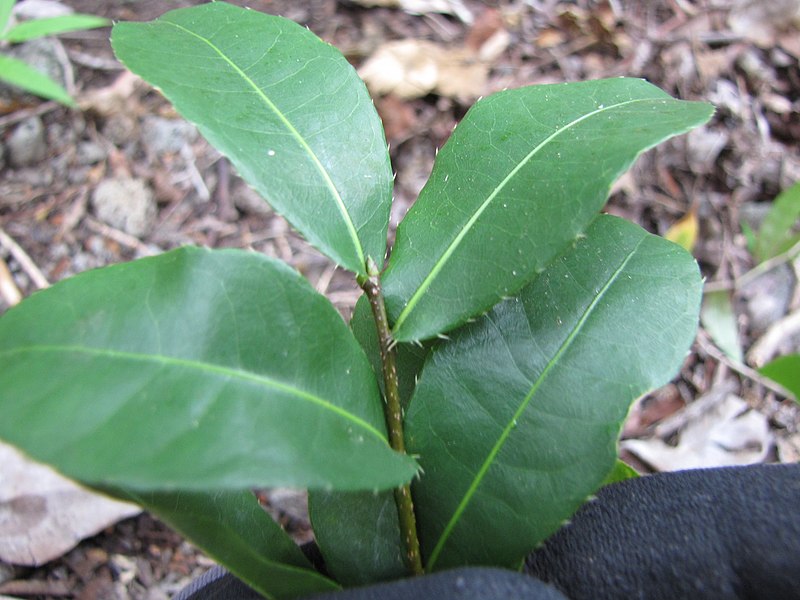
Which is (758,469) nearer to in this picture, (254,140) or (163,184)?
(254,140)

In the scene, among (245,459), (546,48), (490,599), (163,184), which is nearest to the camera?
(245,459)

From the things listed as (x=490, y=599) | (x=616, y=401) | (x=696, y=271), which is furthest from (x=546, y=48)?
(x=490, y=599)

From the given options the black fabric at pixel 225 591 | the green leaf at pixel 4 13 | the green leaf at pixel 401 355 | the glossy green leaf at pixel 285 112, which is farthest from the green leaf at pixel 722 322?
the green leaf at pixel 4 13

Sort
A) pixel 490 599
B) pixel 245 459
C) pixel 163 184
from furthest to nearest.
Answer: pixel 163 184
pixel 490 599
pixel 245 459

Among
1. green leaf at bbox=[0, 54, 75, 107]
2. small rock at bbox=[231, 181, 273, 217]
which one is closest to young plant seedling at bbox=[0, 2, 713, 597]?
green leaf at bbox=[0, 54, 75, 107]

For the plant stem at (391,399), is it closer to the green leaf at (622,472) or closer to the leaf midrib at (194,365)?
the leaf midrib at (194,365)

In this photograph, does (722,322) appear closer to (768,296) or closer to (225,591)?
(768,296)

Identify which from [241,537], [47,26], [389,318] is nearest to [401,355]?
[389,318]
